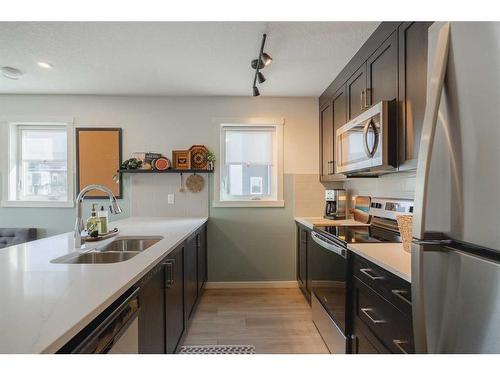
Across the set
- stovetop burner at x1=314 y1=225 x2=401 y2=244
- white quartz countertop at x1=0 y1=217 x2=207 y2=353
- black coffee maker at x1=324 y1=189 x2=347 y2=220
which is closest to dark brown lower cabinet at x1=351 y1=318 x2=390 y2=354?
stovetop burner at x1=314 y1=225 x2=401 y2=244

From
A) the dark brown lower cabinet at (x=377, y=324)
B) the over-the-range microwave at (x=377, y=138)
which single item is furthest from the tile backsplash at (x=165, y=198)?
the dark brown lower cabinet at (x=377, y=324)

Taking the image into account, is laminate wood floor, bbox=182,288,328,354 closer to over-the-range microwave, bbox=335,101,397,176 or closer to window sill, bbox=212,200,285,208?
window sill, bbox=212,200,285,208

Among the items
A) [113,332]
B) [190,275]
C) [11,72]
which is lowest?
[190,275]

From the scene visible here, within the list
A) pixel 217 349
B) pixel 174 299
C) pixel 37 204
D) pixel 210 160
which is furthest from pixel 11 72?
pixel 217 349

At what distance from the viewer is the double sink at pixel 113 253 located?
4.54 feet

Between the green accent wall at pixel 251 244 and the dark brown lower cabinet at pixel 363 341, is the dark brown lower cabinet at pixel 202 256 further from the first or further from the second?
the dark brown lower cabinet at pixel 363 341

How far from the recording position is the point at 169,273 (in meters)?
1.51

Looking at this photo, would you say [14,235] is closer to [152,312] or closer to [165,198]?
[165,198]

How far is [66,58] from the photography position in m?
2.23

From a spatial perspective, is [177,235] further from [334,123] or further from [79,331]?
[334,123]

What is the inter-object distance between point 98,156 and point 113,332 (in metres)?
2.84

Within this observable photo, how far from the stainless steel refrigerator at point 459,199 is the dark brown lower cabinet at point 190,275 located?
1.65m
